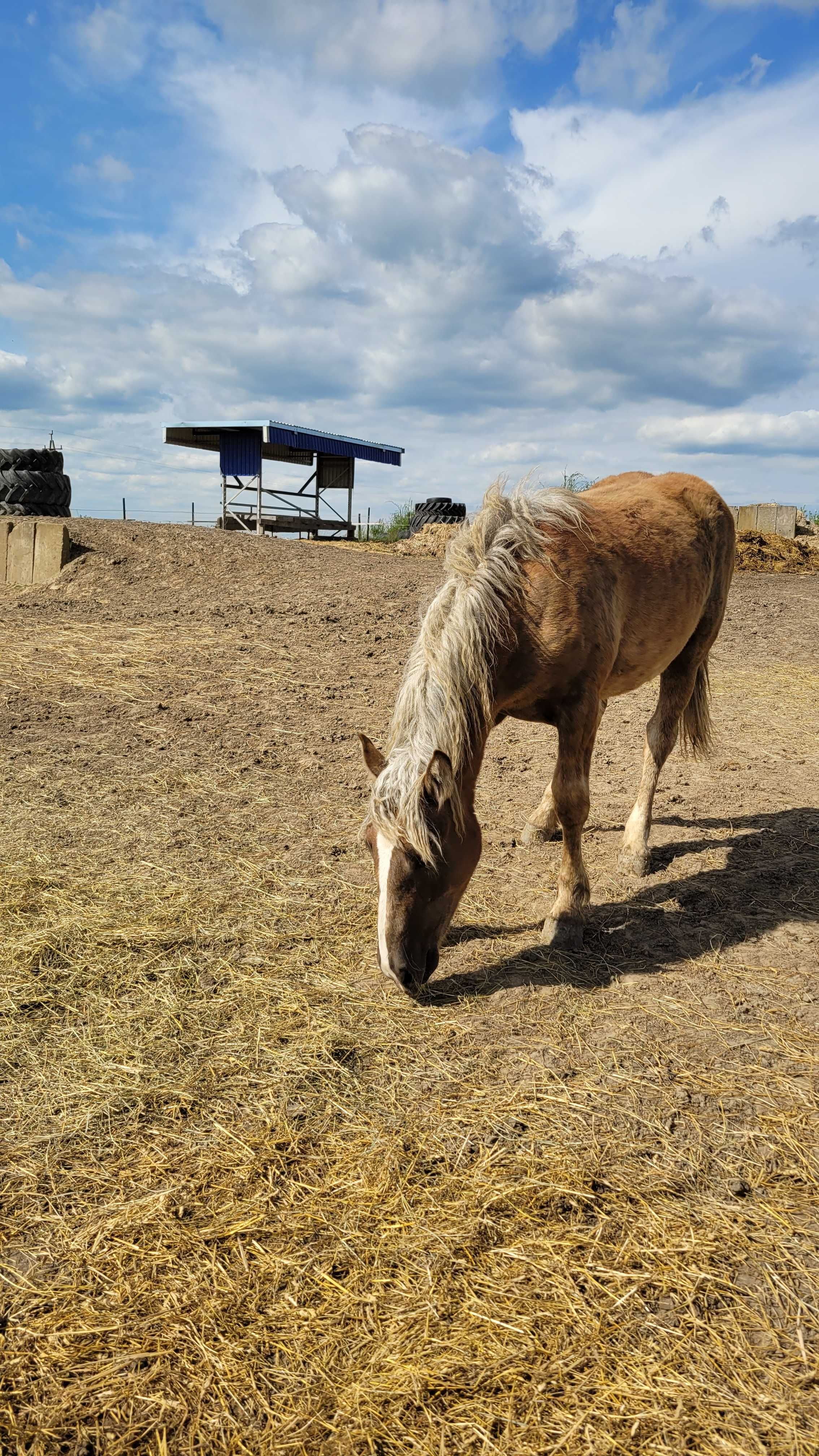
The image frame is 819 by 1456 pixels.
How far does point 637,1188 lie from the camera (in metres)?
2.27

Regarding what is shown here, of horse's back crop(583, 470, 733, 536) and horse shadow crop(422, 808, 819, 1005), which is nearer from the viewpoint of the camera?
horse shadow crop(422, 808, 819, 1005)

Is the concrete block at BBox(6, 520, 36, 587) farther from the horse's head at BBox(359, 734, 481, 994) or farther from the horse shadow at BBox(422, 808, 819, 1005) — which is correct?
the horse's head at BBox(359, 734, 481, 994)

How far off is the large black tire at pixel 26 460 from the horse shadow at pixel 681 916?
1363cm

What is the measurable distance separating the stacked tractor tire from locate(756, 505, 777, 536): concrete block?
45.0ft

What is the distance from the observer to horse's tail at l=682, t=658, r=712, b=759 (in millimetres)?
5324

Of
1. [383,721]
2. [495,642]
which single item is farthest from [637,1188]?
[383,721]

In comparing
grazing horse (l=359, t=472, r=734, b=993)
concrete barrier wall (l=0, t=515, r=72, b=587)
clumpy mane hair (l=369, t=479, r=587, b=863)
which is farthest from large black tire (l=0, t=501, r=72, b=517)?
clumpy mane hair (l=369, t=479, r=587, b=863)

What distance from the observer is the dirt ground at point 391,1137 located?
5.63ft

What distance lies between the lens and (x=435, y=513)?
2262cm

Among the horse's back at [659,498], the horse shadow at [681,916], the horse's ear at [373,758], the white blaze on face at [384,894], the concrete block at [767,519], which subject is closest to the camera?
the white blaze on face at [384,894]

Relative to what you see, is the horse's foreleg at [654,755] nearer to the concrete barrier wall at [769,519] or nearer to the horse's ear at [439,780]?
the horse's ear at [439,780]

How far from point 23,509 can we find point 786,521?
14818 millimetres

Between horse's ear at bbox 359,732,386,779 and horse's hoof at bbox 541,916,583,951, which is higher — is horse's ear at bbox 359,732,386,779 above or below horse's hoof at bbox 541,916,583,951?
above

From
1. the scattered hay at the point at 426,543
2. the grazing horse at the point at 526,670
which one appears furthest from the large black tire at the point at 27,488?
the grazing horse at the point at 526,670
